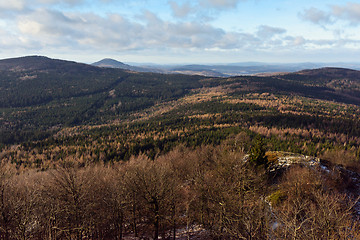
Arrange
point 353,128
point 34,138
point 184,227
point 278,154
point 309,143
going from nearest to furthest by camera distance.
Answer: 1. point 184,227
2. point 278,154
3. point 309,143
4. point 353,128
5. point 34,138

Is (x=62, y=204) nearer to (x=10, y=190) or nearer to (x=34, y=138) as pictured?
(x=10, y=190)

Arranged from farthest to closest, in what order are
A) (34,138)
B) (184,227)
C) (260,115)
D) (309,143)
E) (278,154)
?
(34,138)
(260,115)
(309,143)
(278,154)
(184,227)

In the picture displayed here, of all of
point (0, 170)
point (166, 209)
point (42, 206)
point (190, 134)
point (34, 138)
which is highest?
point (0, 170)

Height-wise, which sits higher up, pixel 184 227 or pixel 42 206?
pixel 42 206

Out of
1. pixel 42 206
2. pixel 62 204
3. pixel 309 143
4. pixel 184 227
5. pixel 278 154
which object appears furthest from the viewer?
pixel 309 143

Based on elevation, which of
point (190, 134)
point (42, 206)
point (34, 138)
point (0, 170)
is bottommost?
point (34, 138)

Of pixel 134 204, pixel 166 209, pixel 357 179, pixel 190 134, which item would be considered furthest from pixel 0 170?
pixel 190 134

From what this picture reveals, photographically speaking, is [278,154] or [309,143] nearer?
[278,154]

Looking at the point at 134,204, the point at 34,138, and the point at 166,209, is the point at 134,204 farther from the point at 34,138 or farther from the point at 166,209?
the point at 34,138

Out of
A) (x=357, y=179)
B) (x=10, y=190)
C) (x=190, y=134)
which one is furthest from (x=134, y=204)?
(x=190, y=134)

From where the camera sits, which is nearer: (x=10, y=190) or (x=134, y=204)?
(x=10, y=190)
